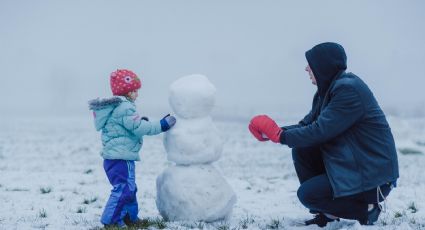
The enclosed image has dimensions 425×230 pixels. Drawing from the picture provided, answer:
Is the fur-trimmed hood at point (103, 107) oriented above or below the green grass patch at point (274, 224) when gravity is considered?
above

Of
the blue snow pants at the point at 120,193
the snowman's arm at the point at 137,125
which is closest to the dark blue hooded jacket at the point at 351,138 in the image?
the snowman's arm at the point at 137,125

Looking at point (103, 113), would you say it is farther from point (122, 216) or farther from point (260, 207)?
point (260, 207)

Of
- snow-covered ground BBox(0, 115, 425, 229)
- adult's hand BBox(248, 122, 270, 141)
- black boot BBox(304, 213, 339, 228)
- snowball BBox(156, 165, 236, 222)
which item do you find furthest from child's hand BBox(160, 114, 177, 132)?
black boot BBox(304, 213, 339, 228)

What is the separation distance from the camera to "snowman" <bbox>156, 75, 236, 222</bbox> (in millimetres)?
4793

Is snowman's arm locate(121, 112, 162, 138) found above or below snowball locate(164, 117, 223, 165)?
above

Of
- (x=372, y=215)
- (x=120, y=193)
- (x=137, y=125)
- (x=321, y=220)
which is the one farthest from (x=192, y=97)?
(x=372, y=215)

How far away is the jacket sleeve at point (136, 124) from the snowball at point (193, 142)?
0.78ft

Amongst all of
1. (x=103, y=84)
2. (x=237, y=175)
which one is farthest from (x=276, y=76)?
(x=237, y=175)

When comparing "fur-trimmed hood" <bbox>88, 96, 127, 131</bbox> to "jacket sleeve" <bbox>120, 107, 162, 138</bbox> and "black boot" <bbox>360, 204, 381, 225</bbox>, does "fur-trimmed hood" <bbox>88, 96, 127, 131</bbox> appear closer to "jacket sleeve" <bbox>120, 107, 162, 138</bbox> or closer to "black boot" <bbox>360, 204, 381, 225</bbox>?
"jacket sleeve" <bbox>120, 107, 162, 138</bbox>

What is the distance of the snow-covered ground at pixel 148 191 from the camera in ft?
16.0

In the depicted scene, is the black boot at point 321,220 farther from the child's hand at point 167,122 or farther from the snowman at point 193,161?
the child's hand at point 167,122

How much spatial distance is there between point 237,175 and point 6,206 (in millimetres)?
4626

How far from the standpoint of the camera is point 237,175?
9.46 meters

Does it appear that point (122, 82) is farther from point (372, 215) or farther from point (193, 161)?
point (372, 215)
